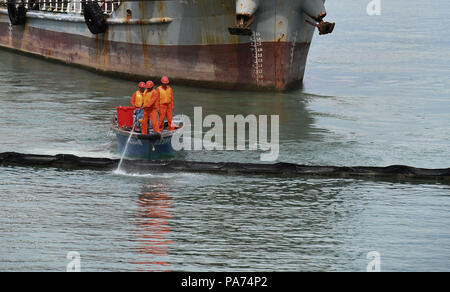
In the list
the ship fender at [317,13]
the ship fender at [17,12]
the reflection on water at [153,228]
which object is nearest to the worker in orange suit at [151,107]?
the reflection on water at [153,228]

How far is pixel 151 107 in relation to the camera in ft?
62.1

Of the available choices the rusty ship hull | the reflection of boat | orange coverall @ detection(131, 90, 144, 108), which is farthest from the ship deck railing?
orange coverall @ detection(131, 90, 144, 108)

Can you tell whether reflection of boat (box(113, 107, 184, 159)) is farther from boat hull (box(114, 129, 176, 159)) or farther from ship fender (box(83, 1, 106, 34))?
ship fender (box(83, 1, 106, 34))

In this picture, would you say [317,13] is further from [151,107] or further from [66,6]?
[66,6]

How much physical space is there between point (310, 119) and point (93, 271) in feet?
49.8

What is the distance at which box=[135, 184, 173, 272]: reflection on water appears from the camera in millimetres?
12805

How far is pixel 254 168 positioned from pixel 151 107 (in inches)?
113

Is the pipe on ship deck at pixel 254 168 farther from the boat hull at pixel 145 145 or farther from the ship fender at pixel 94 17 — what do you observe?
the ship fender at pixel 94 17

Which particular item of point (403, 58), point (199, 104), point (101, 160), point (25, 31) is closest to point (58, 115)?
point (199, 104)

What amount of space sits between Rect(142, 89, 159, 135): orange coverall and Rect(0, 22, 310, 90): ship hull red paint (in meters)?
11.4

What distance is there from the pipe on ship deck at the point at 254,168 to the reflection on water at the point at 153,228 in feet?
4.31

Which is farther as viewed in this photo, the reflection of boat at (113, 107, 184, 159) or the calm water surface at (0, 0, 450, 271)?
the reflection of boat at (113, 107, 184, 159)

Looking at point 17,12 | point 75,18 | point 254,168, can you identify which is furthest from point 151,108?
point 17,12

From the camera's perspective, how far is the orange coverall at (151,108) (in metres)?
18.9
